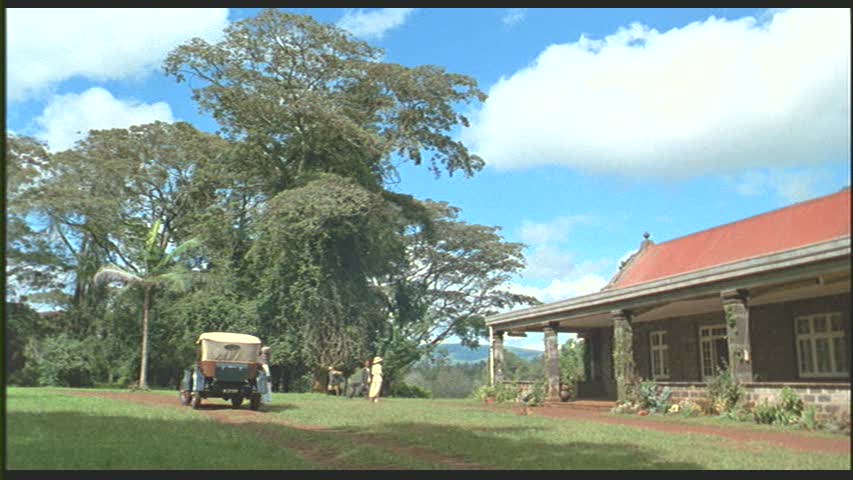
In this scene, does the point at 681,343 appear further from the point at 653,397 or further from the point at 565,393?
the point at 653,397

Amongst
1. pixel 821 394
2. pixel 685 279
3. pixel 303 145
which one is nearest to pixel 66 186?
pixel 303 145

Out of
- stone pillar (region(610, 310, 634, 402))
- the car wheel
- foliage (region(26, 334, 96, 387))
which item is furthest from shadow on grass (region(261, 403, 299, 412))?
foliage (region(26, 334, 96, 387))

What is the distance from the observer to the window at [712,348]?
19125 mm

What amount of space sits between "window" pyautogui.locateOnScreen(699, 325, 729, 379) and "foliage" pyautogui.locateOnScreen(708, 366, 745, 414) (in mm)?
5026

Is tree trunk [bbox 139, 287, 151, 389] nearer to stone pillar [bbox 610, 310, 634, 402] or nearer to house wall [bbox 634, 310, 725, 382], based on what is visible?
stone pillar [bbox 610, 310, 634, 402]

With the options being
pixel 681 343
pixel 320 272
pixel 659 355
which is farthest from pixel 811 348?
pixel 320 272

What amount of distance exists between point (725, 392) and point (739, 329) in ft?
3.70

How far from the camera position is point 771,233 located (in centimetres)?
766

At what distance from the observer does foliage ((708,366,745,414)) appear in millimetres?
13336

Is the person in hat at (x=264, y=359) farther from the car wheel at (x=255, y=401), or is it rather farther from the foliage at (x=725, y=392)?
the foliage at (x=725, y=392)

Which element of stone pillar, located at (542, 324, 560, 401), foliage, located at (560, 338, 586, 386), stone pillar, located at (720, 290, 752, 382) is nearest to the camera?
stone pillar, located at (720, 290, 752, 382)

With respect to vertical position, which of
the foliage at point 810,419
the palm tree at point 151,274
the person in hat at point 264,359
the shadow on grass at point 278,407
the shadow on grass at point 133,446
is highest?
the palm tree at point 151,274

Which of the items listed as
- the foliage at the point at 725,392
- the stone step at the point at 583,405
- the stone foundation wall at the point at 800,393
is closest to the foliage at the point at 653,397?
the stone foundation wall at the point at 800,393

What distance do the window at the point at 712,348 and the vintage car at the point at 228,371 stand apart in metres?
11.1
